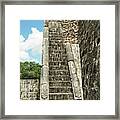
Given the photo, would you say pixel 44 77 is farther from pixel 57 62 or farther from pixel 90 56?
pixel 90 56

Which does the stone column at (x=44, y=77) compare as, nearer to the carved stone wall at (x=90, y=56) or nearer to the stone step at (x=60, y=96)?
the stone step at (x=60, y=96)

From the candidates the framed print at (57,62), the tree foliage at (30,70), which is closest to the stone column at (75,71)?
the framed print at (57,62)

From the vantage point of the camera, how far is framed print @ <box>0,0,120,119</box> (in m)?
1.41

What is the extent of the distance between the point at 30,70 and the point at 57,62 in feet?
0.41

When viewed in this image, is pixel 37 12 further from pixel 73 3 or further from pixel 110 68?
pixel 110 68

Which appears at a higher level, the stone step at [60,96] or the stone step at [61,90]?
the stone step at [61,90]

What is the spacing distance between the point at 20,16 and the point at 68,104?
0.44 metres

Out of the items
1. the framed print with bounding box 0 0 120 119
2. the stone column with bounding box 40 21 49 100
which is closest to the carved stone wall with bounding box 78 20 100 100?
the framed print with bounding box 0 0 120 119

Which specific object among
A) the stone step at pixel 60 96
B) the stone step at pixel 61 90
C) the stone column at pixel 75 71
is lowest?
the stone step at pixel 60 96

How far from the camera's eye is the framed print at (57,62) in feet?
4.61

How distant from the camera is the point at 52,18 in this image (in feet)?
4.64

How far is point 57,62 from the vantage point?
141cm

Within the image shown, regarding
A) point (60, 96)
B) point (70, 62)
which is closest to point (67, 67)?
point (70, 62)

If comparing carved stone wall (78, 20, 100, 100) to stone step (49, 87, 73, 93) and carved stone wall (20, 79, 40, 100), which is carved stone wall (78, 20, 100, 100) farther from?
carved stone wall (20, 79, 40, 100)
